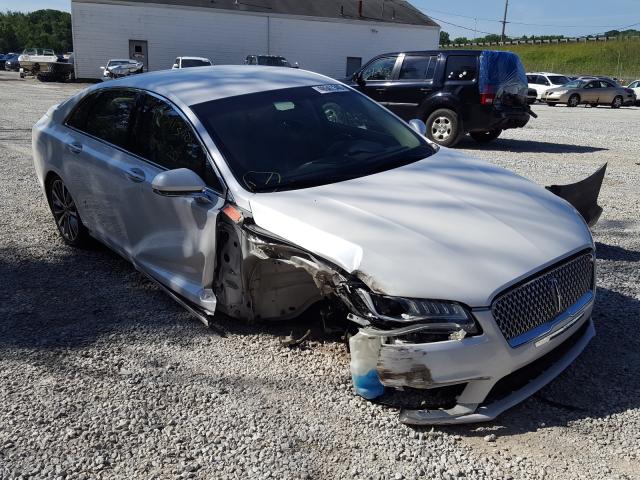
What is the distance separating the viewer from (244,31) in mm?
40625

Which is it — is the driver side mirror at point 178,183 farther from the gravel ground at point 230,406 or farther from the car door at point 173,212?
the gravel ground at point 230,406

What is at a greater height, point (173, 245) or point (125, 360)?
point (173, 245)

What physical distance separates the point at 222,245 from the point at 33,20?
125267 mm

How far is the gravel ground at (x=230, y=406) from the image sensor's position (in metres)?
2.64

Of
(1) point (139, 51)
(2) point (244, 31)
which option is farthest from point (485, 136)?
(2) point (244, 31)

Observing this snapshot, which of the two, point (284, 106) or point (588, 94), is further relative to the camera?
point (588, 94)

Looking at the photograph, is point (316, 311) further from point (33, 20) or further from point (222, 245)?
point (33, 20)

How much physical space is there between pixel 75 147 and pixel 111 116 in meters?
0.47

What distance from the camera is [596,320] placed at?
3.90 metres

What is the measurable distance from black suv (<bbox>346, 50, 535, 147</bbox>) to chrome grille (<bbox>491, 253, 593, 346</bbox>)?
903 centimetres

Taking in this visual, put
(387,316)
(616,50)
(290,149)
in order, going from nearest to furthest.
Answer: (387,316) < (290,149) < (616,50)

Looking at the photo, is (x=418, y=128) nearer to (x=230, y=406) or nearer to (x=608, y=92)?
(x=230, y=406)

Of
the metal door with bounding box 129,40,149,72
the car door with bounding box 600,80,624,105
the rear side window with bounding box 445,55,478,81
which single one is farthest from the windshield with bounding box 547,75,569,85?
the metal door with bounding box 129,40,149,72

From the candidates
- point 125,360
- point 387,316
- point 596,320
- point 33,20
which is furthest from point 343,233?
point 33,20
